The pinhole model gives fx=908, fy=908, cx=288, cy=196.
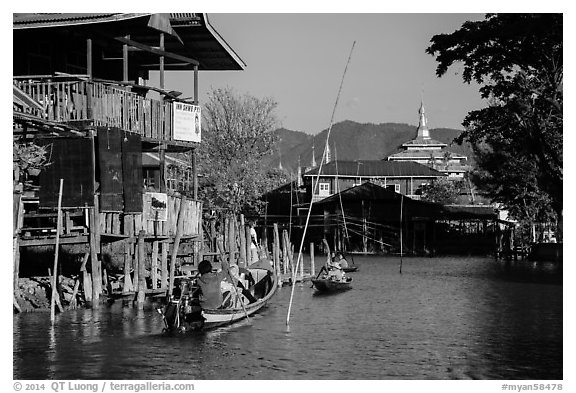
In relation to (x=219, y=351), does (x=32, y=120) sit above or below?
above

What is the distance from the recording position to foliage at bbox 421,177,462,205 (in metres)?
74.0

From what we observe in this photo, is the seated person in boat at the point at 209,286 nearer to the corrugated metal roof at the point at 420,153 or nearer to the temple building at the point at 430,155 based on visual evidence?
the temple building at the point at 430,155

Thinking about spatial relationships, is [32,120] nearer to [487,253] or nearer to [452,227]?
[487,253]

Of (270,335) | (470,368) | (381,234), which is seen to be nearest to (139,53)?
(270,335)

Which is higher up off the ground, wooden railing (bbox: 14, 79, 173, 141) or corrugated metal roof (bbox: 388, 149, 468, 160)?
corrugated metal roof (bbox: 388, 149, 468, 160)

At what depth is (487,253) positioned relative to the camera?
190ft

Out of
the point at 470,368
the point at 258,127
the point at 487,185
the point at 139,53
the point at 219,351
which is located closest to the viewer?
the point at 470,368

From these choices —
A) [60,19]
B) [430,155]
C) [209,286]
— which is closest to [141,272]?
[209,286]

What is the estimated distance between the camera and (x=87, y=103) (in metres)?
23.0

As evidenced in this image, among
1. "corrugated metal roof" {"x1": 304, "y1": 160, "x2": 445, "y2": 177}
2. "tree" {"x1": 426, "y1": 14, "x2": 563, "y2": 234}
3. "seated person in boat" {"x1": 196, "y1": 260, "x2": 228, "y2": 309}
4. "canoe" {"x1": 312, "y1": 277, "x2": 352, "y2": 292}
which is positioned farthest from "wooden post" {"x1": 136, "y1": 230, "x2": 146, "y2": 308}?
"corrugated metal roof" {"x1": 304, "y1": 160, "x2": 445, "y2": 177}

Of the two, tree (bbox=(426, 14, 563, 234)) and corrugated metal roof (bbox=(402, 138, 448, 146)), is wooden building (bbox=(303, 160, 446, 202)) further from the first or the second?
tree (bbox=(426, 14, 563, 234))
